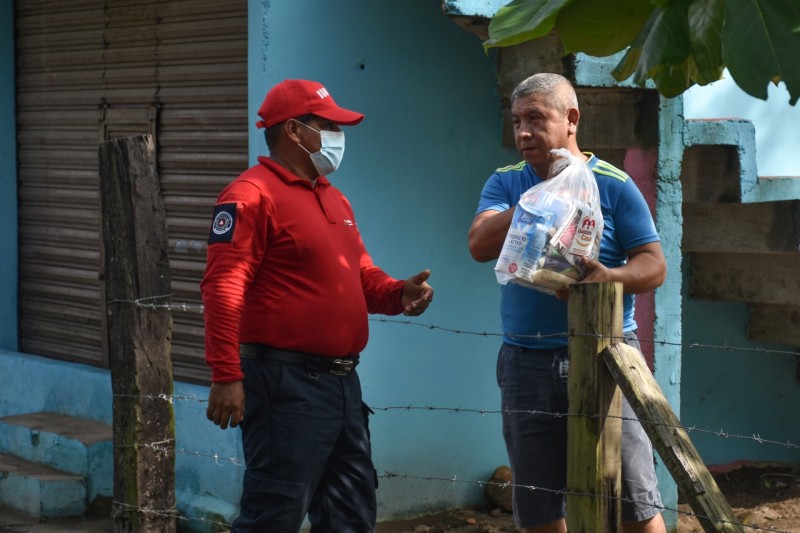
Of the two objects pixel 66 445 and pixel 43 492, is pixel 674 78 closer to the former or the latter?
pixel 43 492

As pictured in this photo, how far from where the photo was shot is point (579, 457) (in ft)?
11.1

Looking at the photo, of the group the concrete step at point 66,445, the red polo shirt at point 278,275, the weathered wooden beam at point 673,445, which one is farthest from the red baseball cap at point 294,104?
the concrete step at point 66,445

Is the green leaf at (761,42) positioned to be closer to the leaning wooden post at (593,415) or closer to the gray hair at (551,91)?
the leaning wooden post at (593,415)

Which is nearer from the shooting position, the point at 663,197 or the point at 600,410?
the point at 600,410

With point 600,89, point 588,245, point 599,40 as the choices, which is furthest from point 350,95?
point 599,40

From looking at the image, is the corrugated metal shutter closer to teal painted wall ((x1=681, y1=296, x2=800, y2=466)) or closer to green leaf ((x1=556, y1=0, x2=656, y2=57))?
teal painted wall ((x1=681, y1=296, x2=800, y2=466))

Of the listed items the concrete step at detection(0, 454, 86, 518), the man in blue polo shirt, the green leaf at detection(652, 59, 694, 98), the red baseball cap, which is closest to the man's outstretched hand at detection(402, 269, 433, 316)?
the man in blue polo shirt

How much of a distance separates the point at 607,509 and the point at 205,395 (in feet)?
9.77

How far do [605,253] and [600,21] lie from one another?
1.61 metres

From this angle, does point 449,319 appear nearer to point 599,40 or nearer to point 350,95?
point 350,95

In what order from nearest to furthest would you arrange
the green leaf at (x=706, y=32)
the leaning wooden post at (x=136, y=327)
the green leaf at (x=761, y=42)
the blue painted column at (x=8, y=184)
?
the green leaf at (x=761, y=42), the green leaf at (x=706, y=32), the leaning wooden post at (x=136, y=327), the blue painted column at (x=8, y=184)

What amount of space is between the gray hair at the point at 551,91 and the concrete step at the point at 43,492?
3.44 meters

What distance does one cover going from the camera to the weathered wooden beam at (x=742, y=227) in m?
5.37

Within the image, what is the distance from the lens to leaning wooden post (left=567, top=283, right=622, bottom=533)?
11.0 ft
